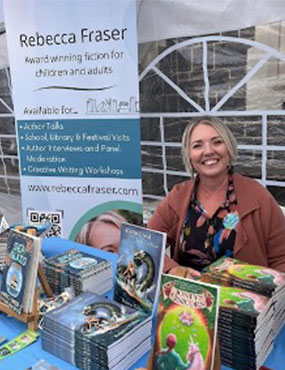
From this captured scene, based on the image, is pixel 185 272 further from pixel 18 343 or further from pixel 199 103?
pixel 199 103

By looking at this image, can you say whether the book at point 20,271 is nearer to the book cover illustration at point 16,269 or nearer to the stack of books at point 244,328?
the book cover illustration at point 16,269

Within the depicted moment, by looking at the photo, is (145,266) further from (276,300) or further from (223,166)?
(223,166)

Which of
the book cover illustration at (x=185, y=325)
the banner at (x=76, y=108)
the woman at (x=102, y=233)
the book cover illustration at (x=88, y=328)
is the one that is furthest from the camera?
the woman at (x=102, y=233)

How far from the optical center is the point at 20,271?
3.93 ft

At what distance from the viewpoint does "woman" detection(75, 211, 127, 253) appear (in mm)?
2848

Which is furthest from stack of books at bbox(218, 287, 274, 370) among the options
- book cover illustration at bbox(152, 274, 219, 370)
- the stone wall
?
the stone wall

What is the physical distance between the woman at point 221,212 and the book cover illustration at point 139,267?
0.45 metres

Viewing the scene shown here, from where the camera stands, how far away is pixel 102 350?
968 millimetres

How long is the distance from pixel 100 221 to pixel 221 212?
4.60 ft

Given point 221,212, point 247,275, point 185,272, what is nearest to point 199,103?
point 221,212

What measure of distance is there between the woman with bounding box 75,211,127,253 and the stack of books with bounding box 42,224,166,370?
164cm

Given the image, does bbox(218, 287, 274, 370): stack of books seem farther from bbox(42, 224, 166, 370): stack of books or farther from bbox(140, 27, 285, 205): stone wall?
bbox(140, 27, 285, 205): stone wall

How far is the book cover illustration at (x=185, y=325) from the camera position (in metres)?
0.88

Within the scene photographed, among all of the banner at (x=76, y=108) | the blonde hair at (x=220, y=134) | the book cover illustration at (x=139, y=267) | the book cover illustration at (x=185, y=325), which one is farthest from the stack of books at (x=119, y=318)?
the banner at (x=76, y=108)
